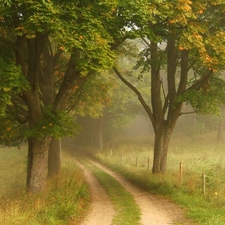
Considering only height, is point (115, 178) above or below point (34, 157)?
below

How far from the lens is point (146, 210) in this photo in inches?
437

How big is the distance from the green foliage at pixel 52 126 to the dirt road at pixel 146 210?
121 inches

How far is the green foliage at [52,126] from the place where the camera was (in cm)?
1137

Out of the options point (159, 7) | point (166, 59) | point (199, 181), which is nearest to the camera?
point (159, 7)

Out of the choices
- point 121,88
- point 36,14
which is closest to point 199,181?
point 36,14

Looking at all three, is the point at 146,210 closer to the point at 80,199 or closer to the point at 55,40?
the point at 80,199

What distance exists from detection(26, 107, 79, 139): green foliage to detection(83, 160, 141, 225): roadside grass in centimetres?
342

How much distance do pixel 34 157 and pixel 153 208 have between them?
198 inches

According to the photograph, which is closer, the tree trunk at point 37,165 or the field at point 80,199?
the field at point 80,199

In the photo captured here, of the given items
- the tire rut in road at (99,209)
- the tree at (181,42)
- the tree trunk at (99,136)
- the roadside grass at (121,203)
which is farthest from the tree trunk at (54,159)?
the tree trunk at (99,136)

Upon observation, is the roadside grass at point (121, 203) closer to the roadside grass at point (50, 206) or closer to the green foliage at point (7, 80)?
the roadside grass at point (50, 206)

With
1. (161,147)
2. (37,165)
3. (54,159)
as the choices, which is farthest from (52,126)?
(161,147)

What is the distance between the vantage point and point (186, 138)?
4288cm

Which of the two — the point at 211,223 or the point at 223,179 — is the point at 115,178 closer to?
the point at 223,179
